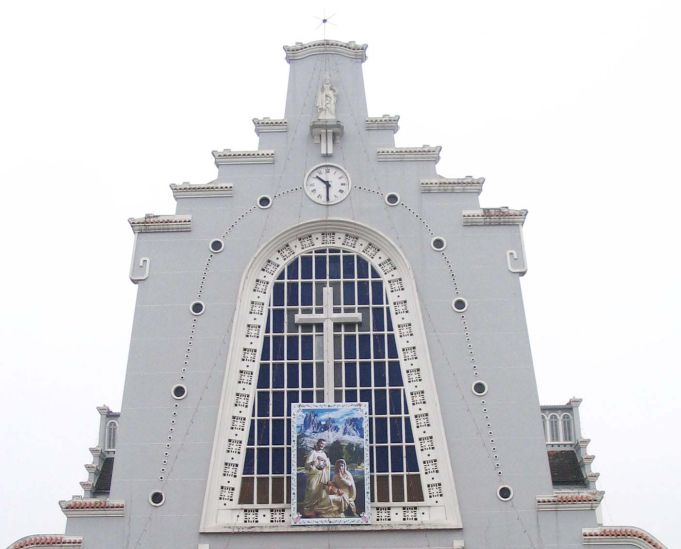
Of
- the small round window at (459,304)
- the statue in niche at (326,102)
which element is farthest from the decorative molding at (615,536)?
the statue in niche at (326,102)

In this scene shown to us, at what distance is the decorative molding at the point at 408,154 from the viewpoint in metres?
31.1

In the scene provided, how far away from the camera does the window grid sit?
1085 inches

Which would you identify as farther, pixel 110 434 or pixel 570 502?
pixel 110 434

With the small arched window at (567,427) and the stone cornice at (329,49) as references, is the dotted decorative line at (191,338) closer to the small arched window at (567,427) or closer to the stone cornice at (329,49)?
the stone cornice at (329,49)

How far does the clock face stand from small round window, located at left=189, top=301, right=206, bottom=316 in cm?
430

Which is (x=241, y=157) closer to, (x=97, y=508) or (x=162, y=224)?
(x=162, y=224)

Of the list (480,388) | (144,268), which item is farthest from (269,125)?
(480,388)

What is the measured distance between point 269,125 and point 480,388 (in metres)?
9.71

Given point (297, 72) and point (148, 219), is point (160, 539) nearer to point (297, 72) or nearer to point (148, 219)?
point (148, 219)

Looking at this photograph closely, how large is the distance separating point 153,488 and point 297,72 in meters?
13.0

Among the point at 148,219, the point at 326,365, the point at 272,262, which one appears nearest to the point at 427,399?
the point at 326,365

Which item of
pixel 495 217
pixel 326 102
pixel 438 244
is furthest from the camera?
pixel 326 102

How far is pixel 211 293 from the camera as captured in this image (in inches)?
1162

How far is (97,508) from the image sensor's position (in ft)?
89.0
